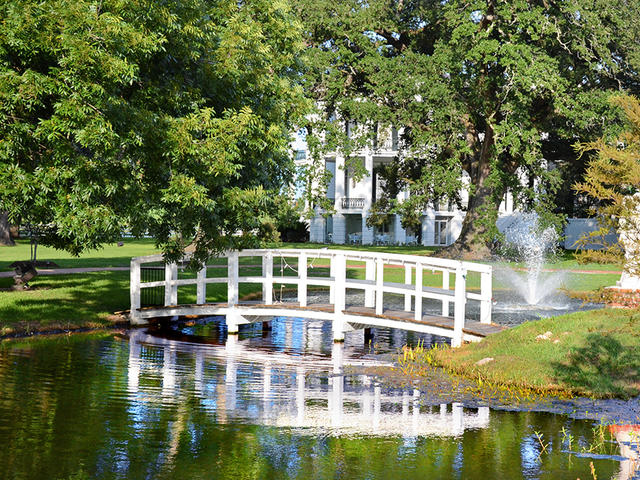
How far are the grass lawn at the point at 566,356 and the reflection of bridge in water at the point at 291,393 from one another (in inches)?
65.2

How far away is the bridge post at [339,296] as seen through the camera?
1973 cm

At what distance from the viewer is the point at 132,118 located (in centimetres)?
1447

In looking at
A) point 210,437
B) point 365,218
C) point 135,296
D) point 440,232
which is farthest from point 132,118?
point 440,232

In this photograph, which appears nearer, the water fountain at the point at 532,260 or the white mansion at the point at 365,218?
the water fountain at the point at 532,260

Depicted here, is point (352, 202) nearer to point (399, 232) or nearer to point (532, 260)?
point (399, 232)

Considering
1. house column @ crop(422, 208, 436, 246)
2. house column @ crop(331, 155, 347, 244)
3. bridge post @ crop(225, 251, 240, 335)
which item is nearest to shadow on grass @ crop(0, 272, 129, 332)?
bridge post @ crop(225, 251, 240, 335)

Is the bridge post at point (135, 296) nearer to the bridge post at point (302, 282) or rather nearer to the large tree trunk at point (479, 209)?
the bridge post at point (302, 282)

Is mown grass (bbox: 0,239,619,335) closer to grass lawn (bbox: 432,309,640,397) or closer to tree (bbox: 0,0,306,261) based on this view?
tree (bbox: 0,0,306,261)

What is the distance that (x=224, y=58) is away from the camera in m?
17.2

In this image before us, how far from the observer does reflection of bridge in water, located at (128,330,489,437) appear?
12.0m

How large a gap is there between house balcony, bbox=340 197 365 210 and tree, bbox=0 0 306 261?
1906 inches

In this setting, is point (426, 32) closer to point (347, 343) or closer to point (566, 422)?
point (347, 343)

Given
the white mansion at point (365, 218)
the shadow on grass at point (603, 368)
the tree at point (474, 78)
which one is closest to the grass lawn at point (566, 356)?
the shadow on grass at point (603, 368)

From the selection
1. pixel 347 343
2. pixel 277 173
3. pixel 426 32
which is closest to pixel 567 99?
pixel 426 32
